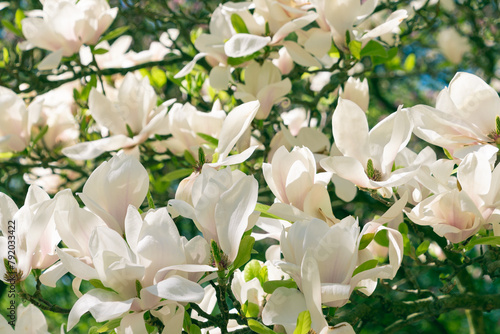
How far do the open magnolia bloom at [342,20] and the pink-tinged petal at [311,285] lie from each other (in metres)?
0.55

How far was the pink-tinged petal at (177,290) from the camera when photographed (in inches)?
22.8

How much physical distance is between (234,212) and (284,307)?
0.12 metres

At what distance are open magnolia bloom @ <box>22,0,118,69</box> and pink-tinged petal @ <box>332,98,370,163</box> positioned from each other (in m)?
0.66

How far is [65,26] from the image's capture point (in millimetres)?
1215

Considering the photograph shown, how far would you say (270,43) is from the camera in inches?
42.4

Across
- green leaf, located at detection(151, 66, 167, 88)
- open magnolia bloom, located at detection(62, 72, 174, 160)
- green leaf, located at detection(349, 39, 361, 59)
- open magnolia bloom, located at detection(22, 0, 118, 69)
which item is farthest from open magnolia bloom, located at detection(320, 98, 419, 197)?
green leaf, located at detection(151, 66, 167, 88)

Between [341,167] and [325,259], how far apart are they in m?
0.15

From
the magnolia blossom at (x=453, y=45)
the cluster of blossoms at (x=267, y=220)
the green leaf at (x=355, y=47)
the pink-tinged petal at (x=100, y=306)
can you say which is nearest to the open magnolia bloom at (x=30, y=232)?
the cluster of blossoms at (x=267, y=220)

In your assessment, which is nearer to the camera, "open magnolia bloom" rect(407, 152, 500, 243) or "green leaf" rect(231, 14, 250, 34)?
"open magnolia bloom" rect(407, 152, 500, 243)

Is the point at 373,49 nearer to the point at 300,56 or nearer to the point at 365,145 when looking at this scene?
the point at 300,56

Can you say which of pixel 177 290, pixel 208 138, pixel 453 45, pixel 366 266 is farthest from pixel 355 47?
pixel 453 45

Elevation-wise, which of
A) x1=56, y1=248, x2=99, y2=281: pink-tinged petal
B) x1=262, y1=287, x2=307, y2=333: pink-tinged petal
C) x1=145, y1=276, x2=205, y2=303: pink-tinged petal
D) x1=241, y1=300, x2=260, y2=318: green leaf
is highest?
x1=145, y1=276, x2=205, y2=303: pink-tinged petal

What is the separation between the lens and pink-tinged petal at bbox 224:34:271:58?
98 cm

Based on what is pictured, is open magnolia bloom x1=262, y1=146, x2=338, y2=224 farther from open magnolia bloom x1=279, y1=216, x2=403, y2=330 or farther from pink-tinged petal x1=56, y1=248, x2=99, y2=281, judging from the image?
pink-tinged petal x1=56, y1=248, x2=99, y2=281
